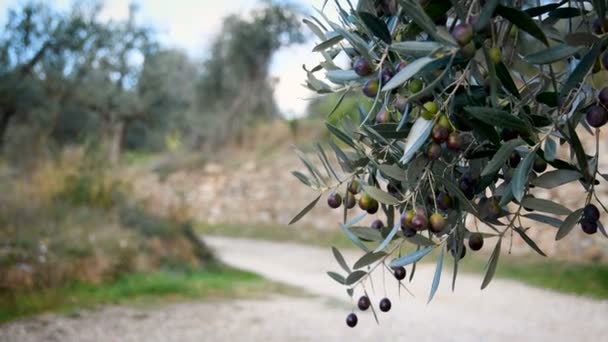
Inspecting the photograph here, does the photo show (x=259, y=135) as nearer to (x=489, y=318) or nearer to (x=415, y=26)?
(x=489, y=318)

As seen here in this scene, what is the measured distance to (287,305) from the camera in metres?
7.51

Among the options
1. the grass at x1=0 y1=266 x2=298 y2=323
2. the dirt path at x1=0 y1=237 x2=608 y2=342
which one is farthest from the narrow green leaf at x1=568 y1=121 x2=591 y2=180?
the grass at x1=0 y1=266 x2=298 y2=323

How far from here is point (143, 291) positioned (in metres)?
7.77

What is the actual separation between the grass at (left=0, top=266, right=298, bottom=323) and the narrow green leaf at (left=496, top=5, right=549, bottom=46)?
19.9 feet

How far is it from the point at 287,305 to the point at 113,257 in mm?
2367

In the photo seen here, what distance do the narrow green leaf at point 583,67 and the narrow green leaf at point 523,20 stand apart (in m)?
0.14

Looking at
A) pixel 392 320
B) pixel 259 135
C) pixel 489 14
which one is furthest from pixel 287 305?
pixel 259 135

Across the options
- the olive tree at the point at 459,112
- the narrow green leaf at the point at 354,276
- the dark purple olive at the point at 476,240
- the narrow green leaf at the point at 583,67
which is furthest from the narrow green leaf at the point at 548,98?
the narrow green leaf at the point at 354,276

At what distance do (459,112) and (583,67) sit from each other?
247 mm

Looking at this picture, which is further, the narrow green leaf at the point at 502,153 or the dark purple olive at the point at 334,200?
the dark purple olive at the point at 334,200

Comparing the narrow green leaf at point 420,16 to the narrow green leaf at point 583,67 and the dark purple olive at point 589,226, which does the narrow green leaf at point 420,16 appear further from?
the dark purple olive at point 589,226

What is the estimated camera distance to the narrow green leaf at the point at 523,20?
110cm

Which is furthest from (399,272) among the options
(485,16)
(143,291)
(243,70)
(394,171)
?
(243,70)

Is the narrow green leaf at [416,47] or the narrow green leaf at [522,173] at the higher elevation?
the narrow green leaf at [416,47]
